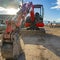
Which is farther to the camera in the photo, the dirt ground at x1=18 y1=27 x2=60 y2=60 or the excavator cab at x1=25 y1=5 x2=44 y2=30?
the excavator cab at x1=25 y1=5 x2=44 y2=30

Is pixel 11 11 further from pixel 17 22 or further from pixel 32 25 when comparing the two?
pixel 17 22

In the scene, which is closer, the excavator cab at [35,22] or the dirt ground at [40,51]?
the dirt ground at [40,51]

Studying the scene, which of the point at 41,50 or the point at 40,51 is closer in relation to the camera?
the point at 40,51

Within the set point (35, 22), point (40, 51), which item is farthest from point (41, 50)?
point (35, 22)

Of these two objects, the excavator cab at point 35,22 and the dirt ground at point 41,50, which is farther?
the excavator cab at point 35,22

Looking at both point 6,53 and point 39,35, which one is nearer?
point 6,53

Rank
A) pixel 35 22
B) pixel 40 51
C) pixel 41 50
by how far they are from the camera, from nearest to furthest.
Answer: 1. pixel 40 51
2. pixel 41 50
3. pixel 35 22

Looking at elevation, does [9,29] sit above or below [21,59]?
above

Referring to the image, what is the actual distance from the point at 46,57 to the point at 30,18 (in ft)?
36.1

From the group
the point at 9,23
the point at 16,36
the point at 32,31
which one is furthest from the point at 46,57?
the point at 32,31

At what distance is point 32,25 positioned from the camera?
1970cm

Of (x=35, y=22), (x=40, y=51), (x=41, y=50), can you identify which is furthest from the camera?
(x=35, y=22)

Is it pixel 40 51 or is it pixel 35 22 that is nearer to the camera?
pixel 40 51

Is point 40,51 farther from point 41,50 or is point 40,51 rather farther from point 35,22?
point 35,22
